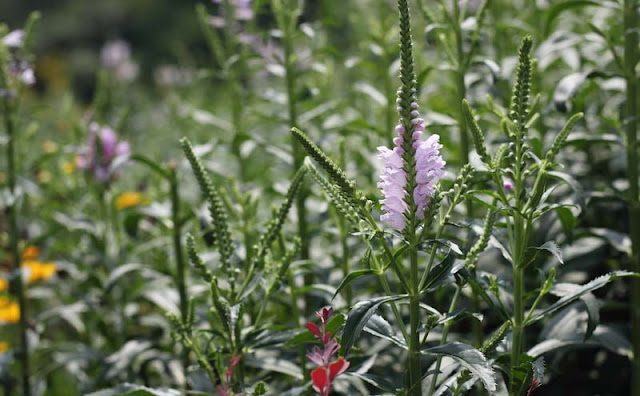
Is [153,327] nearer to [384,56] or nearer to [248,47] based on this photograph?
[248,47]

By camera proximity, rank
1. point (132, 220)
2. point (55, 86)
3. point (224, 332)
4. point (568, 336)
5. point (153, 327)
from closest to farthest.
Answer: point (224, 332), point (568, 336), point (132, 220), point (153, 327), point (55, 86)

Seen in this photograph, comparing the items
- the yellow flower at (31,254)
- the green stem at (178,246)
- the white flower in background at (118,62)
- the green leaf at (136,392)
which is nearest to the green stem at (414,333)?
the green leaf at (136,392)

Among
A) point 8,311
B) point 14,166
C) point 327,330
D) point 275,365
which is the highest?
point 14,166

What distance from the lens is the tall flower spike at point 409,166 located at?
129 cm

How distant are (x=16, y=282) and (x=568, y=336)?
2.00m

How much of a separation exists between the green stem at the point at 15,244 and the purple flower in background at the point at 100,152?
1.00 feet

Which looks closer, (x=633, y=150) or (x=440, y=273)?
(x=440, y=273)

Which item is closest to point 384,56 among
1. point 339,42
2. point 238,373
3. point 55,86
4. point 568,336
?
point 568,336

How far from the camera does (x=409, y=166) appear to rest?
133cm

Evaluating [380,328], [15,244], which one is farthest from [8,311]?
[380,328]

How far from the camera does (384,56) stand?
2.75 m

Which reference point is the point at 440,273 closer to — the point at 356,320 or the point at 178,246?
the point at 356,320

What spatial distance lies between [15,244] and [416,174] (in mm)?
1955

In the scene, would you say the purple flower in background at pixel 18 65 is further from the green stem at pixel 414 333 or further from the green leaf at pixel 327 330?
the green stem at pixel 414 333
